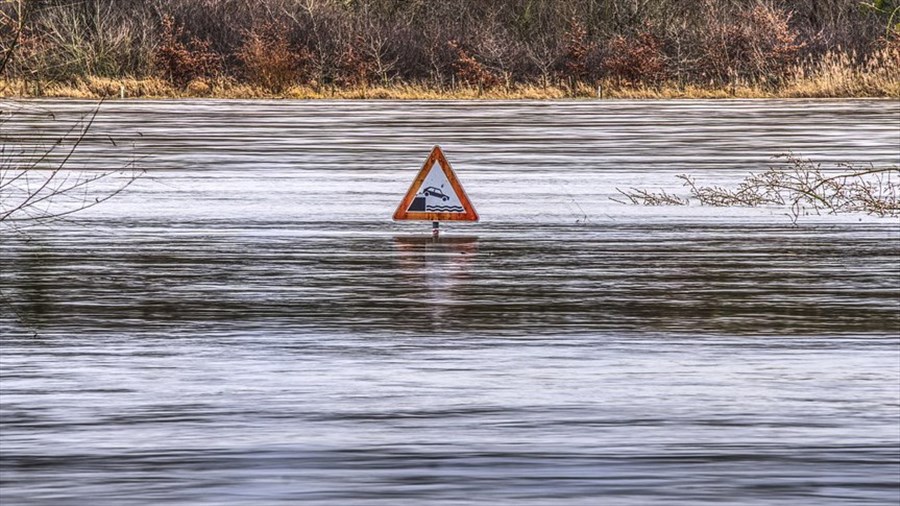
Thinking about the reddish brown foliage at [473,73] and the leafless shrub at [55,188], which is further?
the reddish brown foliage at [473,73]

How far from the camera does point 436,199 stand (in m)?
17.8

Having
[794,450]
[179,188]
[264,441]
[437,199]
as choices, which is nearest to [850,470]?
[794,450]

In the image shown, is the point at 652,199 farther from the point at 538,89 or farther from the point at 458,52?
the point at 458,52

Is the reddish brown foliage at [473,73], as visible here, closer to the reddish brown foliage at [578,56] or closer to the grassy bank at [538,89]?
the grassy bank at [538,89]

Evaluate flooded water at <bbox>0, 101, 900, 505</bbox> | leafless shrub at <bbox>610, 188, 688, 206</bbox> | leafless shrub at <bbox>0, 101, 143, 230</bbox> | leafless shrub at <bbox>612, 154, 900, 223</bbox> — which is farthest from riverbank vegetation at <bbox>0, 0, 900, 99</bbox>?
flooded water at <bbox>0, 101, 900, 505</bbox>

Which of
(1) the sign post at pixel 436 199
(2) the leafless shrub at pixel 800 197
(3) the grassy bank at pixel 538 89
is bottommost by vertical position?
(3) the grassy bank at pixel 538 89

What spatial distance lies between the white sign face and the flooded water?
265 millimetres

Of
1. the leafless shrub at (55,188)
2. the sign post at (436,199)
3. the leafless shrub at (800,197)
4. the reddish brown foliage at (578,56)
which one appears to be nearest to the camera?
the sign post at (436,199)

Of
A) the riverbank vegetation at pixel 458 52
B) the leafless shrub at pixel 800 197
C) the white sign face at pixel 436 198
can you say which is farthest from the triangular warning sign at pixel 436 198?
the riverbank vegetation at pixel 458 52

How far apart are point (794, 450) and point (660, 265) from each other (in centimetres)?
744

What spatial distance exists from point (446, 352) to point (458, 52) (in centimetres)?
5428

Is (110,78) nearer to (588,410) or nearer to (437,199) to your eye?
(437,199)

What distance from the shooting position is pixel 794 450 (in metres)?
7.81

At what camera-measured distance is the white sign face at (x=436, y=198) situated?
1777cm
